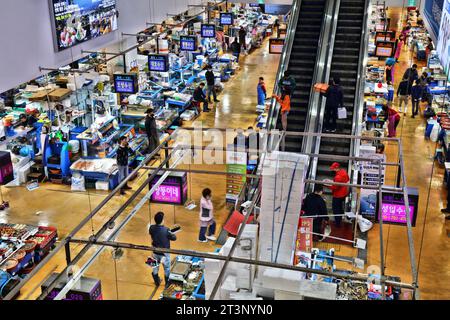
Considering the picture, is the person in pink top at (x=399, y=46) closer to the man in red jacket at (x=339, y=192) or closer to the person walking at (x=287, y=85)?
the person walking at (x=287, y=85)

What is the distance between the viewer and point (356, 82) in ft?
47.7

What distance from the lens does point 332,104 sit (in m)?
13.2

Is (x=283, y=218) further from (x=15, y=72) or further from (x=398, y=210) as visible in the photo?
(x=15, y=72)

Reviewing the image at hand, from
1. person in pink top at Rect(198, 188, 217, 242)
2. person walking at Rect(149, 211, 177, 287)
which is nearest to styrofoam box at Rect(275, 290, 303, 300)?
person walking at Rect(149, 211, 177, 287)

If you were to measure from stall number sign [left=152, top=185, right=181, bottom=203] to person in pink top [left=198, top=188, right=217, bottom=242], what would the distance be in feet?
1.65

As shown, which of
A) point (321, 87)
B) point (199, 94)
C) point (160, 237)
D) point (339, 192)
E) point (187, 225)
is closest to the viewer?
point (160, 237)

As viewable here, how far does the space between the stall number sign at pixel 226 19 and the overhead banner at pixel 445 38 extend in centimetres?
1079

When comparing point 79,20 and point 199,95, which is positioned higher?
point 79,20

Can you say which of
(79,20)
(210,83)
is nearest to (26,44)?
(79,20)

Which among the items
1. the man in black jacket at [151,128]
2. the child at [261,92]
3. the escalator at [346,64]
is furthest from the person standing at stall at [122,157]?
the child at [261,92]

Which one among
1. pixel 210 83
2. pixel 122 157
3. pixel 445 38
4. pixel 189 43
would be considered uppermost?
pixel 445 38

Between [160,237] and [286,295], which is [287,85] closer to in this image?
[160,237]

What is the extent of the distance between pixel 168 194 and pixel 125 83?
17.5ft

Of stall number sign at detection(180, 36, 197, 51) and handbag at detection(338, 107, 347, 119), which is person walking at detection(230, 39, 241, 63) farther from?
handbag at detection(338, 107, 347, 119)
